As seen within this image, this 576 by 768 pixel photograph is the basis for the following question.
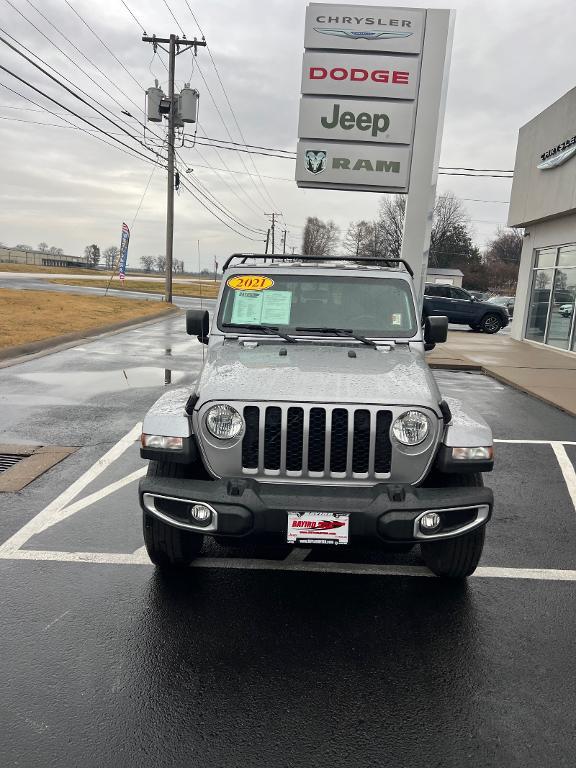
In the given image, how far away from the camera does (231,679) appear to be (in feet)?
9.14

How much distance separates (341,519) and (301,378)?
2.76 feet

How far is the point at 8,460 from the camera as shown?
596cm

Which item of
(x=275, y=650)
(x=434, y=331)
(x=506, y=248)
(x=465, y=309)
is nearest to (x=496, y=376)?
(x=434, y=331)

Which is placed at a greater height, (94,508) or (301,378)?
(301,378)

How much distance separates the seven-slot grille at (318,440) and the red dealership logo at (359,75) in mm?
10715

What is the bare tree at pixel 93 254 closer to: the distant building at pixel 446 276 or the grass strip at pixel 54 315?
the distant building at pixel 446 276

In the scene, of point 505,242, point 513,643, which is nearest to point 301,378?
point 513,643

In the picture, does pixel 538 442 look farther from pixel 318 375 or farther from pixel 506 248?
pixel 506 248

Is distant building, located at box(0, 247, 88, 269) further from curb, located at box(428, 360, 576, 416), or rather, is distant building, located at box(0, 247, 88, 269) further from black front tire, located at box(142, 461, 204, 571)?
black front tire, located at box(142, 461, 204, 571)

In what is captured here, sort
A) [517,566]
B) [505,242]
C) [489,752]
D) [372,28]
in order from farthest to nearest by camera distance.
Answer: [505,242] < [372,28] < [517,566] < [489,752]

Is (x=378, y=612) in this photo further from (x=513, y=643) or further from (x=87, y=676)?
(x=87, y=676)

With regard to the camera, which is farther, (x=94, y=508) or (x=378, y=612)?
(x=94, y=508)

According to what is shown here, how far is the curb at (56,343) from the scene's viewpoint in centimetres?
1172

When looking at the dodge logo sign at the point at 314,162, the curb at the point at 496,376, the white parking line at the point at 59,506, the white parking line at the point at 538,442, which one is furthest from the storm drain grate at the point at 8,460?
the dodge logo sign at the point at 314,162
